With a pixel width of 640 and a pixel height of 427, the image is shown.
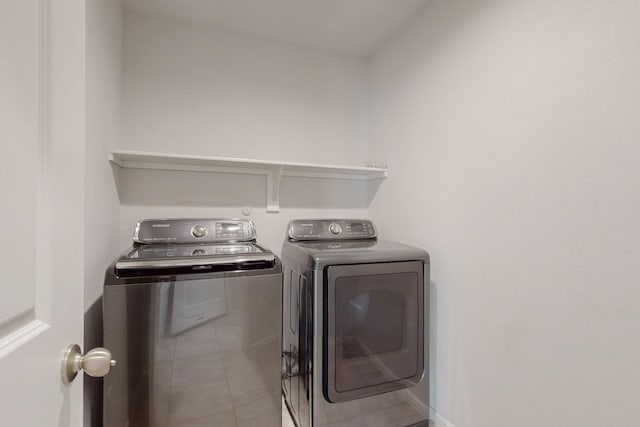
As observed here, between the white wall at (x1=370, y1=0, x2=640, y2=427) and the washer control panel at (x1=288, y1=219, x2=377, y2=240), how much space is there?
0.40 m

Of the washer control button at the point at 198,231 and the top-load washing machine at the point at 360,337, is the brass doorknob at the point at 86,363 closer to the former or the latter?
the top-load washing machine at the point at 360,337

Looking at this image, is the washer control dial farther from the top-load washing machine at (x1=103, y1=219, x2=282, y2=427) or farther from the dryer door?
the top-load washing machine at (x1=103, y1=219, x2=282, y2=427)

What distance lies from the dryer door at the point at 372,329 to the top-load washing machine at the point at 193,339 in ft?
0.87

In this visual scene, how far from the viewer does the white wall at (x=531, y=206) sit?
90cm

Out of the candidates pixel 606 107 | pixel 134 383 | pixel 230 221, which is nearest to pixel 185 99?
pixel 230 221

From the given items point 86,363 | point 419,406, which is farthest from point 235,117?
point 419,406

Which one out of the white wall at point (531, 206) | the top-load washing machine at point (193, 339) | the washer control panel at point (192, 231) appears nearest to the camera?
the white wall at point (531, 206)

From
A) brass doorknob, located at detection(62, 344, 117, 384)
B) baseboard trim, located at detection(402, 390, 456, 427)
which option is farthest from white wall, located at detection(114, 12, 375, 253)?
brass doorknob, located at detection(62, 344, 117, 384)

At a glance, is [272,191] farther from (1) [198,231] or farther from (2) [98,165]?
(2) [98,165]

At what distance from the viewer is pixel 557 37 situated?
3.46 ft

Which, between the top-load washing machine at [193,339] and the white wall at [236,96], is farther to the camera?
the white wall at [236,96]

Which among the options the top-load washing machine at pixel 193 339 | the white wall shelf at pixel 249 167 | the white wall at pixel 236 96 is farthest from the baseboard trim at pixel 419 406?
the white wall at pixel 236 96

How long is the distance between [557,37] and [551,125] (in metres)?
0.32

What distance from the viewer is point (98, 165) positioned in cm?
131
